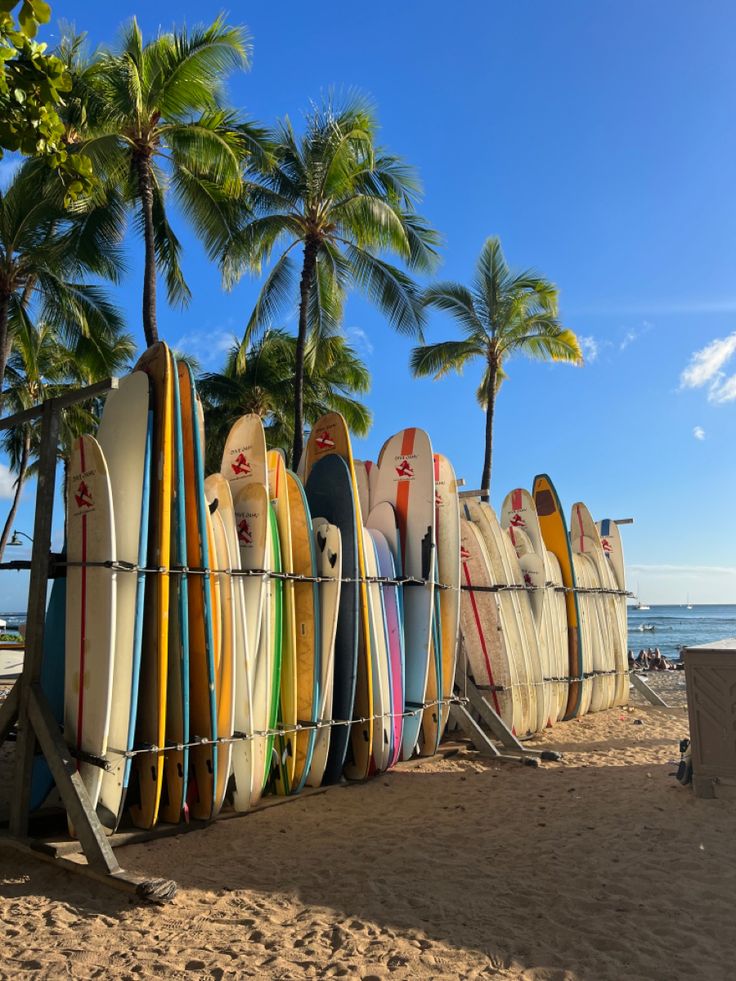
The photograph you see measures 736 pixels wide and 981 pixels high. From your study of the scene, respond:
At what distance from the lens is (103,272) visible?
45.7 feet

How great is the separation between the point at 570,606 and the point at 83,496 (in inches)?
226

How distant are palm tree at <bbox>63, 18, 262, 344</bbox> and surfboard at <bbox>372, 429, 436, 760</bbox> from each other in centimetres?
684

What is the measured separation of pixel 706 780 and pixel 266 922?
3063 mm

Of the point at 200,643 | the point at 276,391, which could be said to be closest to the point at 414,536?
the point at 200,643

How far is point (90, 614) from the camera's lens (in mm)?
3986

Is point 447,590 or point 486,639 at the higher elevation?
point 447,590

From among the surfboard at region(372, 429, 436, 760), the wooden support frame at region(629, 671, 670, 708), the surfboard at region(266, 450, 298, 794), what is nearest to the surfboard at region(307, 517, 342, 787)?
the surfboard at region(266, 450, 298, 794)

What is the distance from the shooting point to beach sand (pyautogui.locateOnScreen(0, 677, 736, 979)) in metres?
2.75

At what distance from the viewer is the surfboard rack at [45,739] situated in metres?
3.44

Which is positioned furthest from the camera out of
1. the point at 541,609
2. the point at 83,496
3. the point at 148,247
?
the point at 148,247

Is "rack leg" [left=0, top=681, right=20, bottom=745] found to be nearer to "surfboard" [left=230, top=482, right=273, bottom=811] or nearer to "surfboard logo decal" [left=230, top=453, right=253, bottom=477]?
"surfboard" [left=230, top=482, right=273, bottom=811]

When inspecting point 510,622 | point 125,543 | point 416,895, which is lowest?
point 416,895

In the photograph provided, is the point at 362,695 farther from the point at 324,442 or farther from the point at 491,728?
the point at 324,442

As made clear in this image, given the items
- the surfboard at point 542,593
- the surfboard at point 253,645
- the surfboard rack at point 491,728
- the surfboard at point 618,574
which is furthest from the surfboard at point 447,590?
the surfboard at point 618,574
